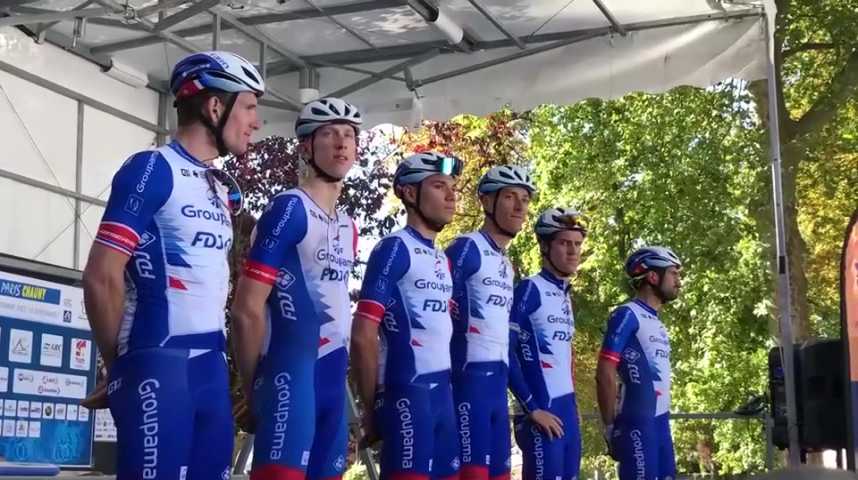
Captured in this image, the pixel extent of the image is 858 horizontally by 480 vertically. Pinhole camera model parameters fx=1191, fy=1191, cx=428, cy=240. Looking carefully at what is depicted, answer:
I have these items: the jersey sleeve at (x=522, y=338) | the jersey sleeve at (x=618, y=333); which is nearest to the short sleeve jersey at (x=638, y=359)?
the jersey sleeve at (x=618, y=333)

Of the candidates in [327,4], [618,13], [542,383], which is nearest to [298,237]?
[542,383]

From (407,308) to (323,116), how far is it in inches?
43.6

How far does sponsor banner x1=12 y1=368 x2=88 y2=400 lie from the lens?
23.7 ft

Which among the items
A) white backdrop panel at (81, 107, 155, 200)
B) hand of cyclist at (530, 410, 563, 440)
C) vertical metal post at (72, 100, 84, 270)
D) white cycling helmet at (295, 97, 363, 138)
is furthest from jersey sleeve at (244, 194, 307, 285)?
white backdrop panel at (81, 107, 155, 200)

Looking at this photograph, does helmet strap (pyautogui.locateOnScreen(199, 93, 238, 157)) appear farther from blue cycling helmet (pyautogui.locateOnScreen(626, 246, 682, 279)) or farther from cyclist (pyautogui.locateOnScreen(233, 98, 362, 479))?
blue cycling helmet (pyautogui.locateOnScreen(626, 246, 682, 279))

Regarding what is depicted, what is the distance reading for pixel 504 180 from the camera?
22.3ft

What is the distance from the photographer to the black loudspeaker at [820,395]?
5.64 m

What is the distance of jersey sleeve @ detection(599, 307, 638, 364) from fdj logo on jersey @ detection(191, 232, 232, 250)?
409 centimetres

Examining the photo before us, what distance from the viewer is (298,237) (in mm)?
4801

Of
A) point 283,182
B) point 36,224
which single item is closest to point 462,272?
point 36,224

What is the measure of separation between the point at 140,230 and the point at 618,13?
6037 millimetres

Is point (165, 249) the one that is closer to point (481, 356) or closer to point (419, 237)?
point (419, 237)

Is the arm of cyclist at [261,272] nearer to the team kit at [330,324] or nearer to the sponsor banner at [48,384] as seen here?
the team kit at [330,324]

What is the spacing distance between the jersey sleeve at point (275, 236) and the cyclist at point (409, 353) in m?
0.92
